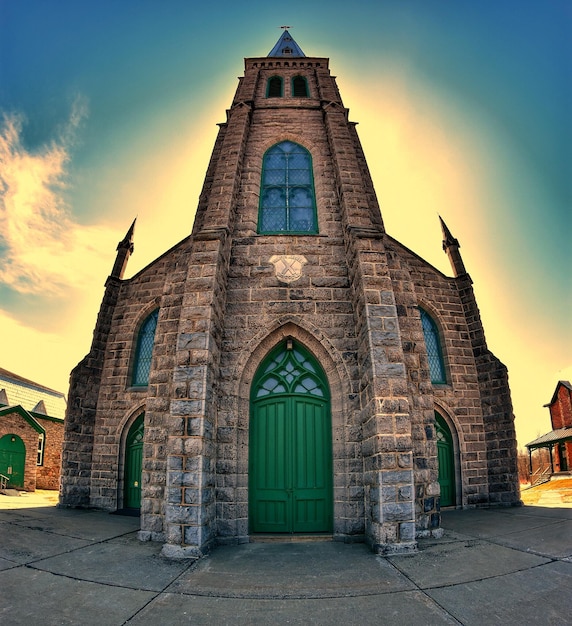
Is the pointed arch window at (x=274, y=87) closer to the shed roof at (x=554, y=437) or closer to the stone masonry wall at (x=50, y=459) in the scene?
the stone masonry wall at (x=50, y=459)

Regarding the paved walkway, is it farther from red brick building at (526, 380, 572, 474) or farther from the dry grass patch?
red brick building at (526, 380, 572, 474)

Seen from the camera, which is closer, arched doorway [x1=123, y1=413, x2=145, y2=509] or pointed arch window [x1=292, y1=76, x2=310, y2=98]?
arched doorway [x1=123, y1=413, x2=145, y2=509]

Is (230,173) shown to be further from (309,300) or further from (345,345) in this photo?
(345,345)

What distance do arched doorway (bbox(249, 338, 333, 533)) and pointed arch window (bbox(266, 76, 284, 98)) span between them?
8785mm

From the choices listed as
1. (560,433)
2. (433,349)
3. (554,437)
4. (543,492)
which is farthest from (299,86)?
(560,433)

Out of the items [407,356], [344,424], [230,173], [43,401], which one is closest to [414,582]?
[344,424]

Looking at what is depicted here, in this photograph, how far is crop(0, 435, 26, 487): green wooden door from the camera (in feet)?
60.6

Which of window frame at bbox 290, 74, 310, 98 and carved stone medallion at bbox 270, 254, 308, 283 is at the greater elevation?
window frame at bbox 290, 74, 310, 98

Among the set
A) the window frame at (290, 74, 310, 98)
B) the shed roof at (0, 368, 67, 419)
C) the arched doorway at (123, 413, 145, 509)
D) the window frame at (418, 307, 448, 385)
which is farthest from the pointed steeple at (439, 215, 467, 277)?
the shed roof at (0, 368, 67, 419)

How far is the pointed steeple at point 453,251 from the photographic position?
13.8 m

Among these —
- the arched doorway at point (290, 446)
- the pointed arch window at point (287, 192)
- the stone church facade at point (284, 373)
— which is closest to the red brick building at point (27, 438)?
the stone church facade at point (284, 373)

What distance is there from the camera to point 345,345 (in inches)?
287

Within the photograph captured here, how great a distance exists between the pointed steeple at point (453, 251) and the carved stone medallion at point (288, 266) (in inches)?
317

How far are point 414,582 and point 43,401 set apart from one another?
2688 centimetres
